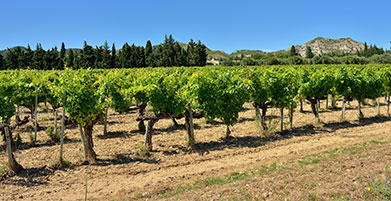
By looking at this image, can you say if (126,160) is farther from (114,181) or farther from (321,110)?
(321,110)

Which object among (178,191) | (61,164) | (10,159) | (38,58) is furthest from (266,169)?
(38,58)

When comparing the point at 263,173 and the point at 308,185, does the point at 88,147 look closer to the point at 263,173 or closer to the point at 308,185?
the point at 263,173

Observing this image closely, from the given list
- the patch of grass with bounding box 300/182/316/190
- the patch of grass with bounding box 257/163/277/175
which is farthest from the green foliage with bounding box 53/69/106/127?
the patch of grass with bounding box 300/182/316/190

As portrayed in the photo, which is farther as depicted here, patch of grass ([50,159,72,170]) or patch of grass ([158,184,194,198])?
patch of grass ([50,159,72,170])

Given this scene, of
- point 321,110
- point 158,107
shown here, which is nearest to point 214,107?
point 158,107

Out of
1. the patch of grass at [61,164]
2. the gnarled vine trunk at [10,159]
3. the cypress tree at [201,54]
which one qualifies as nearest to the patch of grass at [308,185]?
the patch of grass at [61,164]

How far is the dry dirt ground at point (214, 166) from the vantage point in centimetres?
559

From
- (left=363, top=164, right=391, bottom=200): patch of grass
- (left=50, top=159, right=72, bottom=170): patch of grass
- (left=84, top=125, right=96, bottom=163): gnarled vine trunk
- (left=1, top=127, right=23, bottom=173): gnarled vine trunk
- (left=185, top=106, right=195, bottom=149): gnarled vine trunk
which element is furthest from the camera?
(left=185, top=106, right=195, bottom=149): gnarled vine trunk

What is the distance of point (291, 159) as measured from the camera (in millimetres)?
7832

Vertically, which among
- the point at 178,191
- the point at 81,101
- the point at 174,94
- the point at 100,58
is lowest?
the point at 178,191

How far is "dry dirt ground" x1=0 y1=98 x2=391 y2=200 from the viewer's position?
18.3 feet

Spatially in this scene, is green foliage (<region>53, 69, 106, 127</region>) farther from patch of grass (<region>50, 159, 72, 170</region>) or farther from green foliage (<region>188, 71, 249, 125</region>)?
green foliage (<region>188, 71, 249, 125</region>)

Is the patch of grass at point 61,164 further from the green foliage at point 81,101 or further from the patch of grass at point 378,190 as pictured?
the patch of grass at point 378,190

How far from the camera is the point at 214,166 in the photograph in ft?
25.0
